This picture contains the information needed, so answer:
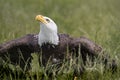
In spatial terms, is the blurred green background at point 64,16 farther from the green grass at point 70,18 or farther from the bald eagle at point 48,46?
the bald eagle at point 48,46

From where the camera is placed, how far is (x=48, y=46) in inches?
258

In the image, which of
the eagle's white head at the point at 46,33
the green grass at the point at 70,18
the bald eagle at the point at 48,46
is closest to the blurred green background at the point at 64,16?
the green grass at the point at 70,18

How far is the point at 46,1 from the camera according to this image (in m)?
12.1

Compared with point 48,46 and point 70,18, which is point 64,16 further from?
point 48,46

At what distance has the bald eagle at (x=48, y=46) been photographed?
6555 mm

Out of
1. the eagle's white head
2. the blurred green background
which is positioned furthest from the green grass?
the eagle's white head

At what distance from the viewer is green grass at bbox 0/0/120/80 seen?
8195mm

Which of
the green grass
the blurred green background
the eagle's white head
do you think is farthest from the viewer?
the blurred green background

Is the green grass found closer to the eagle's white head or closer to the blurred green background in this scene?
the blurred green background

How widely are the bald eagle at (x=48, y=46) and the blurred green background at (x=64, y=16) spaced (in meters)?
1.38

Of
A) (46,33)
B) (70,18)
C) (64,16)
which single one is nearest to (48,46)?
(46,33)

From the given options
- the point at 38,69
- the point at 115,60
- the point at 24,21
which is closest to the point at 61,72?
the point at 38,69

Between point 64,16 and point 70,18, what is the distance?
0.18 metres

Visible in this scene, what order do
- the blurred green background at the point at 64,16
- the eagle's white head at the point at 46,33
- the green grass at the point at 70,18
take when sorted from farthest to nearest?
the blurred green background at the point at 64,16, the green grass at the point at 70,18, the eagle's white head at the point at 46,33
